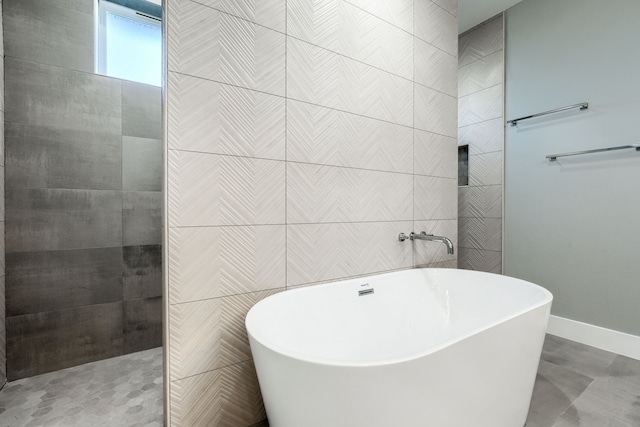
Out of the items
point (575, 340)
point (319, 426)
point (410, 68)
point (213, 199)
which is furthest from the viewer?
point (575, 340)

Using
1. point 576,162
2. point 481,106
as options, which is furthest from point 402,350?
point 481,106

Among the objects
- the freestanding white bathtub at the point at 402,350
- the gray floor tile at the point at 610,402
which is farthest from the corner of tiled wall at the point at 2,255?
the gray floor tile at the point at 610,402

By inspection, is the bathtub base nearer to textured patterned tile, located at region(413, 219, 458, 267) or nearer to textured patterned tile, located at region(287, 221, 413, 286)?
textured patterned tile, located at region(287, 221, 413, 286)

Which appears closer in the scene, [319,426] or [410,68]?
[319,426]

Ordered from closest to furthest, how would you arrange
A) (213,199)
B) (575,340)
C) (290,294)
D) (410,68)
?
(213,199) → (290,294) → (410,68) → (575,340)

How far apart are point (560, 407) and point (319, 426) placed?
1.44 m

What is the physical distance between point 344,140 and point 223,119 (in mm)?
735

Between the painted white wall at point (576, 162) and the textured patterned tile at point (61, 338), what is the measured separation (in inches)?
130

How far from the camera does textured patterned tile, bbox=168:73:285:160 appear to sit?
49.3 inches

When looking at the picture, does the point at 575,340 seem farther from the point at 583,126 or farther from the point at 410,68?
the point at 410,68

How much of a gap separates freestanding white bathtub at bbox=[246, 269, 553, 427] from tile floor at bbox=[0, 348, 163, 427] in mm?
865

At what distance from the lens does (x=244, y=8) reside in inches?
55.6

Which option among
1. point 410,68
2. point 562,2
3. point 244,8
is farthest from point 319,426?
point 562,2

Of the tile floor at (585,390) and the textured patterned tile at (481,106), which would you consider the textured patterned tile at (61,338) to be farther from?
the textured patterned tile at (481,106)
